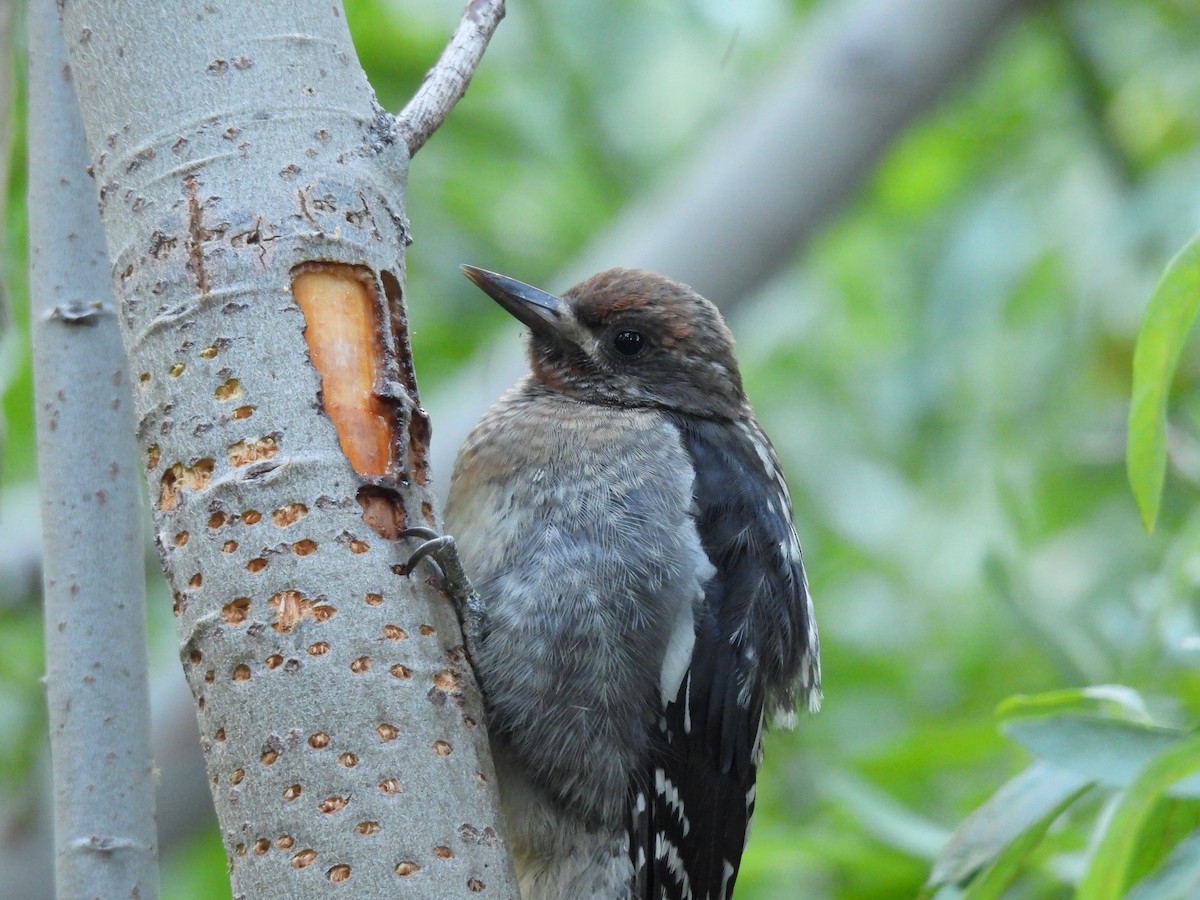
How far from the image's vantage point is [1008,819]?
1890mm

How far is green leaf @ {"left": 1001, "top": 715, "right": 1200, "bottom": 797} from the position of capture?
175cm

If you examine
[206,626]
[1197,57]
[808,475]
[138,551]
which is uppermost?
[1197,57]

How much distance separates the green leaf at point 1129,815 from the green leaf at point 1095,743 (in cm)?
8

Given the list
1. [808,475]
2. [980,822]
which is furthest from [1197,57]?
[980,822]

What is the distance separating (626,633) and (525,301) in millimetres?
800

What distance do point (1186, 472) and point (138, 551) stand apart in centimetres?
203

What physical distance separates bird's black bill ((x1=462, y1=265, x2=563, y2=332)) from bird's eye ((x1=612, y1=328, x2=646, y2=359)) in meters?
0.12

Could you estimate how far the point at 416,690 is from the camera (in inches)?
60.1

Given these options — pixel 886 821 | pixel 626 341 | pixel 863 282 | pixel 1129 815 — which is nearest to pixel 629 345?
pixel 626 341

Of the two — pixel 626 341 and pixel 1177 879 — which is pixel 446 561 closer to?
pixel 1177 879

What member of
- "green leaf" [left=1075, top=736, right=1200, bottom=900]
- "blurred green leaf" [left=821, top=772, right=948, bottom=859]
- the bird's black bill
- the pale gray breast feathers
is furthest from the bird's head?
"green leaf" [left=1075, top=736, right=1200, bottom=900]

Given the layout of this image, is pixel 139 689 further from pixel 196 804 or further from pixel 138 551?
pixel 196 804

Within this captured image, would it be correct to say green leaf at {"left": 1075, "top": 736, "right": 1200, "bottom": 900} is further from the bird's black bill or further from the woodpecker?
the bird's black bill

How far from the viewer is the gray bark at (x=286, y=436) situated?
1448mm
